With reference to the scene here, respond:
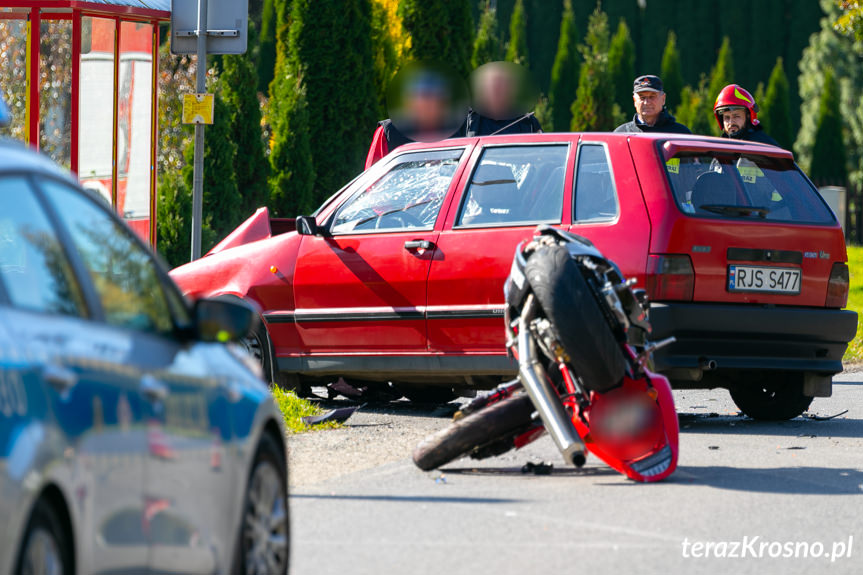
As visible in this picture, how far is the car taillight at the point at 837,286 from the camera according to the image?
987cm

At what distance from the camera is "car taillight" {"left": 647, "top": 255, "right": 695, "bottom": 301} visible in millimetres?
9188

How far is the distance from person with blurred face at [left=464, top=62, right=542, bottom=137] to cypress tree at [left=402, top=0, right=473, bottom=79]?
18108mm

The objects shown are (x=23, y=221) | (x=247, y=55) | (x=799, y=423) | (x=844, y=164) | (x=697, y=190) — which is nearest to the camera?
(x=23, y=221)

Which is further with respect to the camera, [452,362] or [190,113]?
[190,113]

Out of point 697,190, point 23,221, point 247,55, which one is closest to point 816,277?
point 697,190

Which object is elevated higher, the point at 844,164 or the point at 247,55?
the point at 247,55

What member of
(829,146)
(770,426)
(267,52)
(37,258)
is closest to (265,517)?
(37,258)

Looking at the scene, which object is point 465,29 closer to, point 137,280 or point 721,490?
point 721,490

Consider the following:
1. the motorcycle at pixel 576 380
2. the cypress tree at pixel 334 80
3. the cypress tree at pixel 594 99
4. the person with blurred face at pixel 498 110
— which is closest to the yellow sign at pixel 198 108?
the person with blurred face at pixel 498 110

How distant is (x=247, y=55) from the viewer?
1032 inches

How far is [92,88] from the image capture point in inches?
637

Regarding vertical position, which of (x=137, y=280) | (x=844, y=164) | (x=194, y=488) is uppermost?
(x=137, y=280)

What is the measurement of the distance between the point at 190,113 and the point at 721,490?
8.05 meters

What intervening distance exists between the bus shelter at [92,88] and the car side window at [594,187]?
6990 mm
